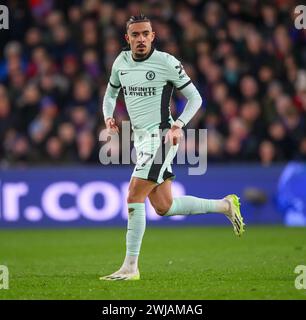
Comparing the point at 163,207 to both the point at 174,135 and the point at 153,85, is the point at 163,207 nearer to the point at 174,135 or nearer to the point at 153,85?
the point at 174,135

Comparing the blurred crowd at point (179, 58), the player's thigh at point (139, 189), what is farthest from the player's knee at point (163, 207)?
the blurred crowd at point (179, 58)

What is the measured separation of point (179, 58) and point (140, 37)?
26.7 feet

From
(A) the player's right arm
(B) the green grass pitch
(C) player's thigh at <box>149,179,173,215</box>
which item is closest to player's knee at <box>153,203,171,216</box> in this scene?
(C) player's thigh at <box>149,179,173,215</box>

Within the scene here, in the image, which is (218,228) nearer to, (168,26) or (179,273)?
(168,26)

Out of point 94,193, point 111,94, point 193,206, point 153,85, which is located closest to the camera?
point 153,85

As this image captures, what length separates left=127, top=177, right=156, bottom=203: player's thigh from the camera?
8266 millimetres

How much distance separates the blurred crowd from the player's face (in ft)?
22.1

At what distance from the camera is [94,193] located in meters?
14.6

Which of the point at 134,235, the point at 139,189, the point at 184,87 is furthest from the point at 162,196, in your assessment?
the point at 184,87

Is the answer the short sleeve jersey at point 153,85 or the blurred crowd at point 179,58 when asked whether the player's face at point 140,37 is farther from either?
the blurred crowd at point 179,58

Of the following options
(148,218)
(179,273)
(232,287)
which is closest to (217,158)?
(148,218)

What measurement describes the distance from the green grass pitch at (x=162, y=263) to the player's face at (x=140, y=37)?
2085 mm

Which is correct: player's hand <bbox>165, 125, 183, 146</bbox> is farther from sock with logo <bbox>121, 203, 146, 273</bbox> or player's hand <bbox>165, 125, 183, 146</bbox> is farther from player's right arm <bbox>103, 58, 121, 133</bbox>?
player's right arm <bbox>103, 58, 121, 133</bbox>

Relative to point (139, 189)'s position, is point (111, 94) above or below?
above
